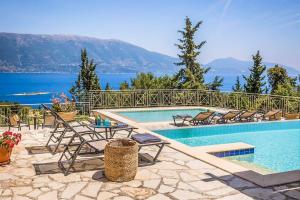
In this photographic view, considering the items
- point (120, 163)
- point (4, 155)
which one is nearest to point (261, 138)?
point (120, 163)

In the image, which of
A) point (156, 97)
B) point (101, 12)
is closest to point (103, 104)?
point (156, 97)

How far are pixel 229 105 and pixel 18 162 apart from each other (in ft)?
38.4

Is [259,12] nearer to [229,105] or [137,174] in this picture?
[229,105]

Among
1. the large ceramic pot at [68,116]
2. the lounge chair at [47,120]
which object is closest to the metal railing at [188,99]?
the large ceramic pot at [68,116]

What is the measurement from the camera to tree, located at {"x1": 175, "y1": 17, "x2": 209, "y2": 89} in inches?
1026

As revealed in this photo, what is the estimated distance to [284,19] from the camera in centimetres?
1862

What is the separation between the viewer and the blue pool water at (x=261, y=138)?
25.9ft

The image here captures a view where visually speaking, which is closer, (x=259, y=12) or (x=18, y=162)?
(x=18, y=162)

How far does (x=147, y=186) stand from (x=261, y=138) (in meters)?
6.83

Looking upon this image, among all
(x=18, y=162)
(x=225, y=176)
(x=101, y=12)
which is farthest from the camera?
(x=101, y=12)

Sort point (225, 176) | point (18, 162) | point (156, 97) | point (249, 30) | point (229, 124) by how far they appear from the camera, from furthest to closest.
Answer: point (249, 30)
point (156, 97)
point (229, 124)
point (18, 162)
point (225, 176)

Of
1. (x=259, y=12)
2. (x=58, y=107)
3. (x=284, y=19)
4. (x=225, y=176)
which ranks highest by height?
(x=259, y=12)

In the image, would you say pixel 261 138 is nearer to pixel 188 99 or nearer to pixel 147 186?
pixel 188 99

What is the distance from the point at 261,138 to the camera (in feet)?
33.3
